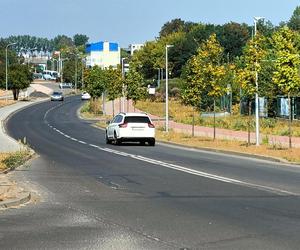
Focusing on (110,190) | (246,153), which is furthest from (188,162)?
(110,190)

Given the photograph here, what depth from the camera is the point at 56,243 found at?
8477 millimetres

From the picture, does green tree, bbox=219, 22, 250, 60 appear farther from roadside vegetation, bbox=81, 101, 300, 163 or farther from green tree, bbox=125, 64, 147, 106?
roadside vegetation, bbox=81, 101, 300, 163

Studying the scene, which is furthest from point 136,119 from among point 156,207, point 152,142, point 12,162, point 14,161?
point 156,207

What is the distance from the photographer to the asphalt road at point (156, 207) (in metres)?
8.70

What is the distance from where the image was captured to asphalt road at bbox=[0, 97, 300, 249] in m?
8.70

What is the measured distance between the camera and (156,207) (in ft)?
39.2

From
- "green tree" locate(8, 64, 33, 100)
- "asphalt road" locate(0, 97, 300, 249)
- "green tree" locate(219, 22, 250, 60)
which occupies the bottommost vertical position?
"asphalt road" locate(0, 97, 300, 249)

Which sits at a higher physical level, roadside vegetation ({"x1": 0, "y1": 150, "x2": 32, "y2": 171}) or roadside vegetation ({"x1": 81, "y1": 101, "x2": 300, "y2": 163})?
roadside vegetation ({"x1": 0, "y1": 150, "x2": 32, "y2": 171})

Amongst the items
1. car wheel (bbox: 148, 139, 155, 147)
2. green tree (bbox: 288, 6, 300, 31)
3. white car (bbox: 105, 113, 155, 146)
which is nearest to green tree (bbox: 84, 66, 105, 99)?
car wheel (bbox: 148, 139, 155, 147)

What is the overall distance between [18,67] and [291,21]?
71.9 meters

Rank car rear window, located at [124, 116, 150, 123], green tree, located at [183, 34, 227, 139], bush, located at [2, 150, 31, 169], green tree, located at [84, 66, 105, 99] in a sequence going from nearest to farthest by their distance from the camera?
1. bush, located at [2, 150, 31, 169]
2. car rear window, located at [124, 116, 150, 123]
3. green tree, located at [183, 34, 227, 139]
4. green tree, located at [84, 66, 105, 99]

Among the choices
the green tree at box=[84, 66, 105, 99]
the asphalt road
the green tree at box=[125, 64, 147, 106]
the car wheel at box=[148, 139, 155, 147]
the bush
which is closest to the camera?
the asphalt road

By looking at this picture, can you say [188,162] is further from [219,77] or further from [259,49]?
[219,77]

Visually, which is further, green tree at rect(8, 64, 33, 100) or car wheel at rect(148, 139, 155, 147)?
green tree at rect(8, 64, 33, 100)
